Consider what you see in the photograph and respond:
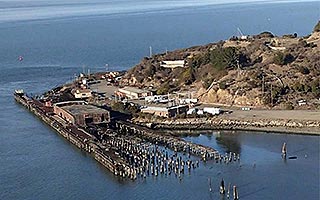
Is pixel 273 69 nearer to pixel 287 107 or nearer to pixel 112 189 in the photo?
pixel 287 107

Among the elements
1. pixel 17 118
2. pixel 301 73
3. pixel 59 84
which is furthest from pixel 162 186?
pixel 59 84

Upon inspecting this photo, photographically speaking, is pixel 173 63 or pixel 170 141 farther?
pixel 173 63

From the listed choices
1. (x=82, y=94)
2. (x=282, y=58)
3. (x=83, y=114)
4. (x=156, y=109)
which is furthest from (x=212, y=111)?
(x=82, y=94)

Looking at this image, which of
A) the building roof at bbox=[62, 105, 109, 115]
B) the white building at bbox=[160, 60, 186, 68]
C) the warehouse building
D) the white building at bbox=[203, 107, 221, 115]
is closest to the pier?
the warehouse building

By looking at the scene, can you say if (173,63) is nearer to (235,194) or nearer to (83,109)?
(83,109)

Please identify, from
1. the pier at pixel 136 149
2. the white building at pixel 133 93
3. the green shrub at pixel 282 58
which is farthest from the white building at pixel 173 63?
the pier at pixel 136 149

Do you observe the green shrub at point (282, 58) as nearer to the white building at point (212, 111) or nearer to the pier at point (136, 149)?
the white building at point (212, 111)
